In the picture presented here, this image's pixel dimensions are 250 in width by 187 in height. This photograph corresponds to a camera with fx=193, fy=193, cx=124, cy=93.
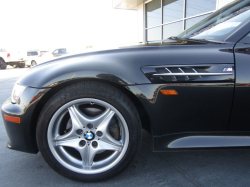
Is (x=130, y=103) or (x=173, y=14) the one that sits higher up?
(x=173, y=14)

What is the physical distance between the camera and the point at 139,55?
150 cm

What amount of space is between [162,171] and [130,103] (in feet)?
2.41

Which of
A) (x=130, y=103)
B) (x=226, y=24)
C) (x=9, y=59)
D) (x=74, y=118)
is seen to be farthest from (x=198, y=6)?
(x=9, y=59)

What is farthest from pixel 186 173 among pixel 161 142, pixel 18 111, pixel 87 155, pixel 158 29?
pixel 158 29

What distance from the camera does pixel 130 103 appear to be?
1.50 m

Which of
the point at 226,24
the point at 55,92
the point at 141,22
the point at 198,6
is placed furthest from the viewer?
the point at 141,22

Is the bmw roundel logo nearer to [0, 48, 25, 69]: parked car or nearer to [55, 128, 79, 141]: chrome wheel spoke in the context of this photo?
[55, 128, 79, 141]: chrome wheel spoke

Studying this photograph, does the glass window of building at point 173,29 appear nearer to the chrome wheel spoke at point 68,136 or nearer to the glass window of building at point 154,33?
the glass window of building at point 154,33

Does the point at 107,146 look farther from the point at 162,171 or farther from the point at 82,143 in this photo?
the point at 162,171

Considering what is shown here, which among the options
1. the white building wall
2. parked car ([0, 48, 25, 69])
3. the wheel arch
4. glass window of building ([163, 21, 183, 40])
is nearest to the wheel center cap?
the wheel arch

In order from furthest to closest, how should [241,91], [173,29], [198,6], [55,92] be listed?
[173,29] < [198,6] < [55,92] < [241,91]

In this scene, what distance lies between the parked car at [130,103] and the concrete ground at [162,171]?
20 centimetres

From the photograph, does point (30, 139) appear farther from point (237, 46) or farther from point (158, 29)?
point (158, 29)

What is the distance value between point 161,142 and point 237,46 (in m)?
0.94
